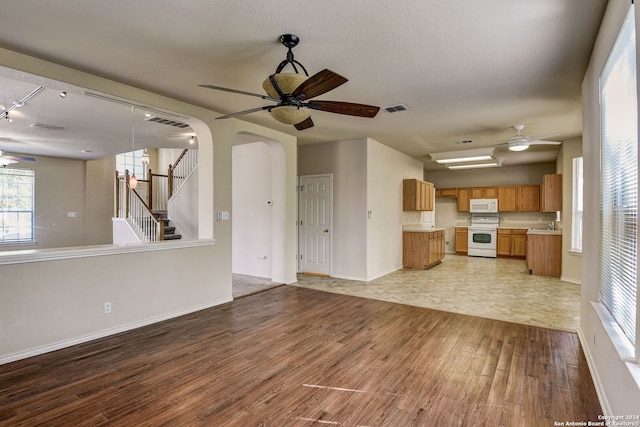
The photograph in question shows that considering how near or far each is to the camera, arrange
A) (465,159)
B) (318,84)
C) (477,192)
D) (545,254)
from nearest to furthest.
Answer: (318,84) → (545,254) → (465,159) → (477,192)

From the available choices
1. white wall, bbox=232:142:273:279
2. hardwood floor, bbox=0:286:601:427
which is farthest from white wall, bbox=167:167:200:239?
hardwood floor, bbox=0:286:601:427

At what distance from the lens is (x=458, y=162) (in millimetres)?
7855

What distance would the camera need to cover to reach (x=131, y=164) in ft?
33.9

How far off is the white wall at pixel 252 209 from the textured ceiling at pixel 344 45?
2.16m

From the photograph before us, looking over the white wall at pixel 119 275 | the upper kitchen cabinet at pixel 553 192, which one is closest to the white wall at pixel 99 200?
the white wall at pixel 119 275

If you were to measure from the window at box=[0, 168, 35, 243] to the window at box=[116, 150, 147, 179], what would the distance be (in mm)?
2231

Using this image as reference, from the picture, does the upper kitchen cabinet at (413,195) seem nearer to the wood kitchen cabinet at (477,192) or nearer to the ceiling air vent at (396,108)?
the wood kitchen cabinet at (477,192)

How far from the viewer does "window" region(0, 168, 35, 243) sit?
7.74 metres

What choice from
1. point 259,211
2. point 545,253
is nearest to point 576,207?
point 545,253

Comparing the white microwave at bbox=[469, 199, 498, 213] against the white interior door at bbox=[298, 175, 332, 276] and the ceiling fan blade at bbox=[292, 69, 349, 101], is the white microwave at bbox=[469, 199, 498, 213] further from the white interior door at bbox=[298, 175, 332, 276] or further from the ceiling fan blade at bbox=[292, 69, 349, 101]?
the ceiling fan blade at bbox=[292, 69, 349, 101]

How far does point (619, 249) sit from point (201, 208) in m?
4.58

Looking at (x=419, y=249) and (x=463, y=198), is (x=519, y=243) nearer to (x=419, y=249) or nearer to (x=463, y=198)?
(x=463, y=198)

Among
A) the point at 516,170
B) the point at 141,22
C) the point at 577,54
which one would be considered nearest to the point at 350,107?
the point at 141,22

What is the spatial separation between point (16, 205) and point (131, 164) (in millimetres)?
3145
